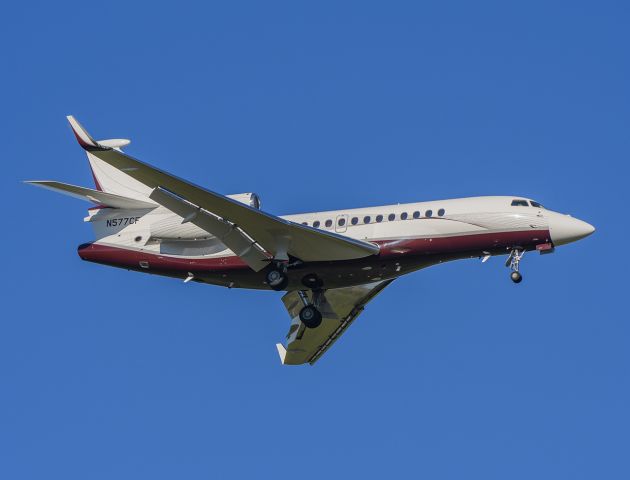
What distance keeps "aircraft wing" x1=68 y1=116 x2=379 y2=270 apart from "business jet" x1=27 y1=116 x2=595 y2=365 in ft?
0.09

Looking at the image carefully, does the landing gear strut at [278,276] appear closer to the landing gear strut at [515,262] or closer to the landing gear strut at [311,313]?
the landing gear strut at [311,313]

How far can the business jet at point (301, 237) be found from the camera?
1278 inches

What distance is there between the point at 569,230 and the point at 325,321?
9329mm

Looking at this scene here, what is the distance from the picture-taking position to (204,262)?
34625 mm

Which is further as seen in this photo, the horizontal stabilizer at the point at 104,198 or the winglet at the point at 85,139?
the horizontal stabilizer at the point at 104,198

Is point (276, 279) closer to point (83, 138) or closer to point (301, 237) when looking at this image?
point (301, 237)

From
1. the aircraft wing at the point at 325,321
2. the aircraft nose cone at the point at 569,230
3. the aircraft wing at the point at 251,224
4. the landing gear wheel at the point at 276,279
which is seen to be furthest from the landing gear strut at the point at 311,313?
the aircraft nose cone at the point at 569,230

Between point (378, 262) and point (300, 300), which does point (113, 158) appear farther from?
point (300, 300)

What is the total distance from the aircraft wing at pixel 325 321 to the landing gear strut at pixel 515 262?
16.3 feet

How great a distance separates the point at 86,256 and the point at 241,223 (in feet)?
18.4

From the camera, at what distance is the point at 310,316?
35.5 m

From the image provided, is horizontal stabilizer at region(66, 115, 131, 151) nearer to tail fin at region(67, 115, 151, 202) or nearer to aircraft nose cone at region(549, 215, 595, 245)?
tail fin at region(67, 115, 151, 202)

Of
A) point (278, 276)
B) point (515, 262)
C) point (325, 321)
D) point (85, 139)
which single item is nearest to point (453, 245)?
point (515, 262)

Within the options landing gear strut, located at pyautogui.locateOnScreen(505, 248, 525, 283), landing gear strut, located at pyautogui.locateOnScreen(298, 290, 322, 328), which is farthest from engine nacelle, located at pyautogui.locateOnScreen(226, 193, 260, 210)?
landing gear strut, located at pyautogui.locateOnScreen(505, 248, 525, 283)
